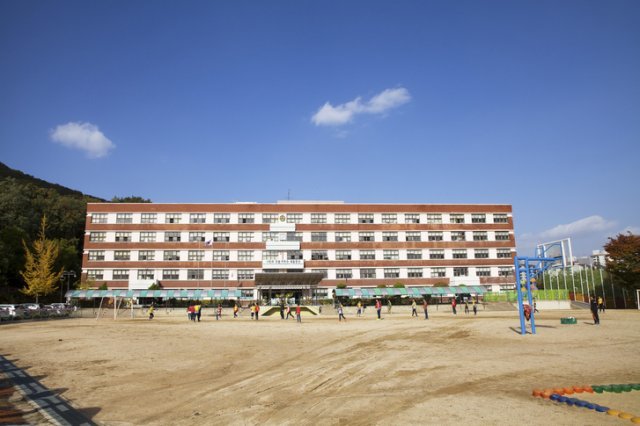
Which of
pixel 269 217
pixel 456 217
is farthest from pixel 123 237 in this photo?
pixel 456 217

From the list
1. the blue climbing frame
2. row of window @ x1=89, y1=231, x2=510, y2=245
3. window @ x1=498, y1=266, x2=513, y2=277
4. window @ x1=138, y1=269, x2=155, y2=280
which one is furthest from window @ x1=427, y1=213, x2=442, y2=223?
window @ x1=138, y1=269, x2=155, y2=280

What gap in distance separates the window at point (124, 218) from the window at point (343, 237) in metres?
33.5

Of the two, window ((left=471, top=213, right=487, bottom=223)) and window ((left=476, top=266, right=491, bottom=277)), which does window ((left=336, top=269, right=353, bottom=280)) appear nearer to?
window ((left=476, top=266, right=491, bottom=277))

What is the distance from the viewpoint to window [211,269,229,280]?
68188 mm

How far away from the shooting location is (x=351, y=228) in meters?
72.3

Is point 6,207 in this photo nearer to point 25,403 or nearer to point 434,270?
point 434,270

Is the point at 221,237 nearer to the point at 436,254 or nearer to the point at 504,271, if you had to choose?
the point at 436,254

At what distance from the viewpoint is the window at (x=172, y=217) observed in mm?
70438

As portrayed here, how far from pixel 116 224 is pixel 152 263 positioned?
28.9ft

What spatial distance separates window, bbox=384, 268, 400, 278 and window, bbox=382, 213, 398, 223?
8.09 m

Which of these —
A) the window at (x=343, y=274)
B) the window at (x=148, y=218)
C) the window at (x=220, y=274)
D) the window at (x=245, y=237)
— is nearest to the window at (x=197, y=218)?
the window at (x=148, y=218)

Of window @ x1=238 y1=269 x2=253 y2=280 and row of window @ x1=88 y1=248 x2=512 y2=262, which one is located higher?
row of window @ x1=88 y1=248 x2=512 y2=262

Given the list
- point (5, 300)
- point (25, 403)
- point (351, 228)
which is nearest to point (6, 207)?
point (5, 300)

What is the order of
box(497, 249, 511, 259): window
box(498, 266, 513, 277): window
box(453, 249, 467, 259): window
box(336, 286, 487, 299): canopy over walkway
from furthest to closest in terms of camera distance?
1. box(497, 249, 511, 259): window
2. box(453, 249, 467, 259): window
3. box(498, 266, 513, 277): window
4. box(336, 286, 487, 299): canopy over walkway
